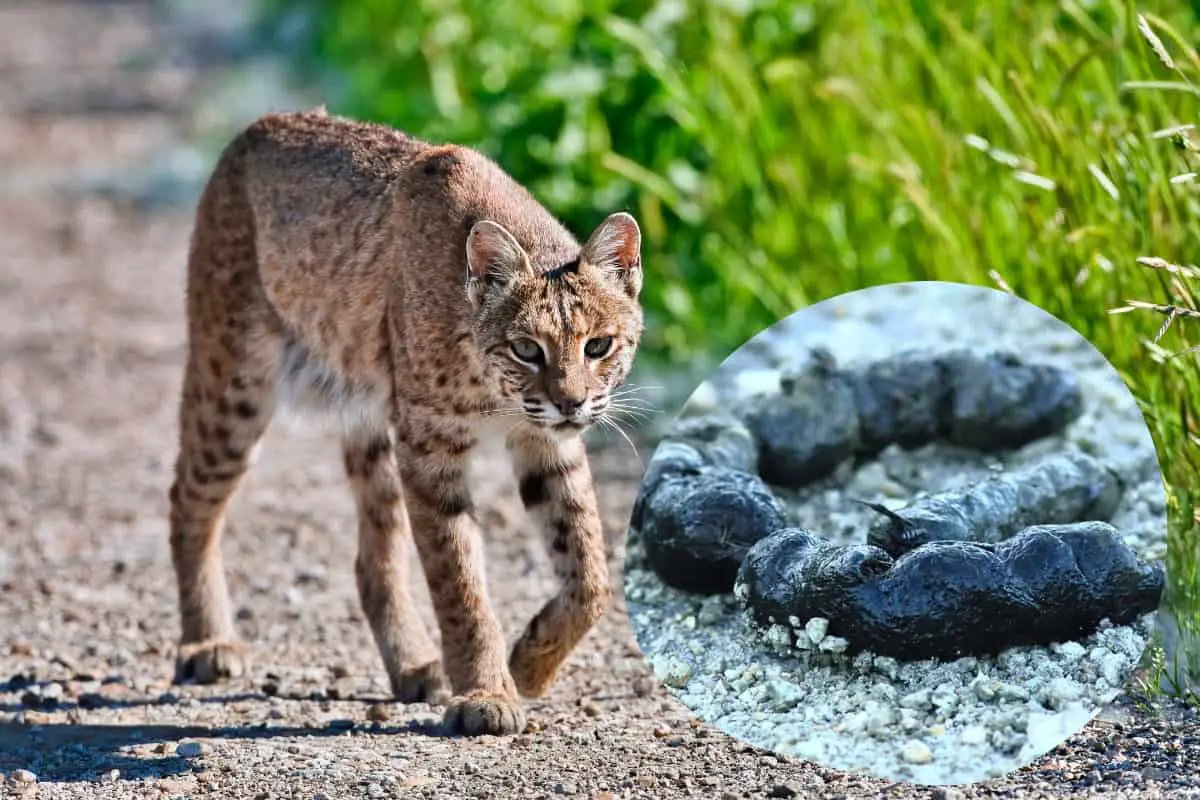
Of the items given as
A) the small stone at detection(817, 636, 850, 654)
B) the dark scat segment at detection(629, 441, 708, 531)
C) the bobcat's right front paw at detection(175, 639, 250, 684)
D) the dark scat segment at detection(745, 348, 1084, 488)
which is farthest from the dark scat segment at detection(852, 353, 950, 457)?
the bobcat's right front paw at detection(175, 639, 250, 684)

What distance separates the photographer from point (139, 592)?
20.4 ft

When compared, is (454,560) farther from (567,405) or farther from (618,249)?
(618,249)

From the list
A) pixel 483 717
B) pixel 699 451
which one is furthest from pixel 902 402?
pixel 483 717

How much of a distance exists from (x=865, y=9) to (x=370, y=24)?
556cm

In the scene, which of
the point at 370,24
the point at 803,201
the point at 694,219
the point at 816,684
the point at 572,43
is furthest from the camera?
the point at 370,24

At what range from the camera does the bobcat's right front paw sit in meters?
5.36

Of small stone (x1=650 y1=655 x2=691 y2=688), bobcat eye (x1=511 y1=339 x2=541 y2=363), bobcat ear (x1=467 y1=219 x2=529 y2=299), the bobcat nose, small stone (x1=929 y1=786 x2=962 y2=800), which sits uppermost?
bobcat ear (x1=467 y1=219 x2=529 y2=299)

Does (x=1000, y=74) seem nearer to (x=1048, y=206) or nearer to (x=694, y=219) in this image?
(x=1048, y=206)

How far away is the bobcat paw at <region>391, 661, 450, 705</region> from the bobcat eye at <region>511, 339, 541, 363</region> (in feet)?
3.85

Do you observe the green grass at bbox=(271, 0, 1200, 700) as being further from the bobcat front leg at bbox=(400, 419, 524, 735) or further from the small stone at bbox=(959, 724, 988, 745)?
the bobcat front leg at bbox=(400, 419, 524, 735)

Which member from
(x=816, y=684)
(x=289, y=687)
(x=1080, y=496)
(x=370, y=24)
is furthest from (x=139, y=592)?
(x=370, y=24)

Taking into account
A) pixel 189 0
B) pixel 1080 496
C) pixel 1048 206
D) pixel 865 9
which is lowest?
pixel 1080 496

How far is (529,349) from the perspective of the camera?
4398 millimetres

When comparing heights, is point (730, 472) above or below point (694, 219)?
below
